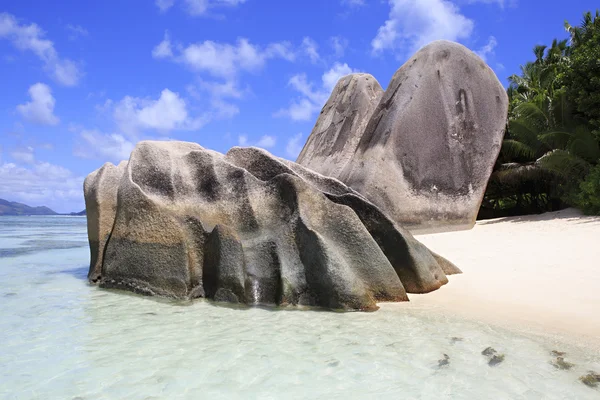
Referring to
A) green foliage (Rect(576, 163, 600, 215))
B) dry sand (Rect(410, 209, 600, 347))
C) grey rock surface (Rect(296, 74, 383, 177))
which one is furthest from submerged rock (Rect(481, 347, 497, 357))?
grey rock surface (Rect(296, 74, 383, 177))

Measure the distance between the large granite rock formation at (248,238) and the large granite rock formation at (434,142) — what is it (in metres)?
4.72

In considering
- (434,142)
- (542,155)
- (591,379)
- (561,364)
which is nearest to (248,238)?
(561,364)

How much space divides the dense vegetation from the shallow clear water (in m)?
8.75

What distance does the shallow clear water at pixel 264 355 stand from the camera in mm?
2656

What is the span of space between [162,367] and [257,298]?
68.1 inches

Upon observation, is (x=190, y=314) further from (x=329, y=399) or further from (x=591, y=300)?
(x=591, y=300)

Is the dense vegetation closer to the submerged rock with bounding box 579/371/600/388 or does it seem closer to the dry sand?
the dry sand

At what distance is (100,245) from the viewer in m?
5.68

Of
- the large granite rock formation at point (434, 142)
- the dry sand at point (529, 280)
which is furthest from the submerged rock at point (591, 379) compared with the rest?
the large granite rock formation at point (434, 142)

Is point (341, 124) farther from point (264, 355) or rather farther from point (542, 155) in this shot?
point (264, 355)

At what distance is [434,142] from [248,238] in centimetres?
685

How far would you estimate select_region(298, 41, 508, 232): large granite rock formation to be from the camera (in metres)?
10.4

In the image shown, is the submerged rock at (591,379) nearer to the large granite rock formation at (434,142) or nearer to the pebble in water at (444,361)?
the pebble in water at (444,361)

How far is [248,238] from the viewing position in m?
4.99
